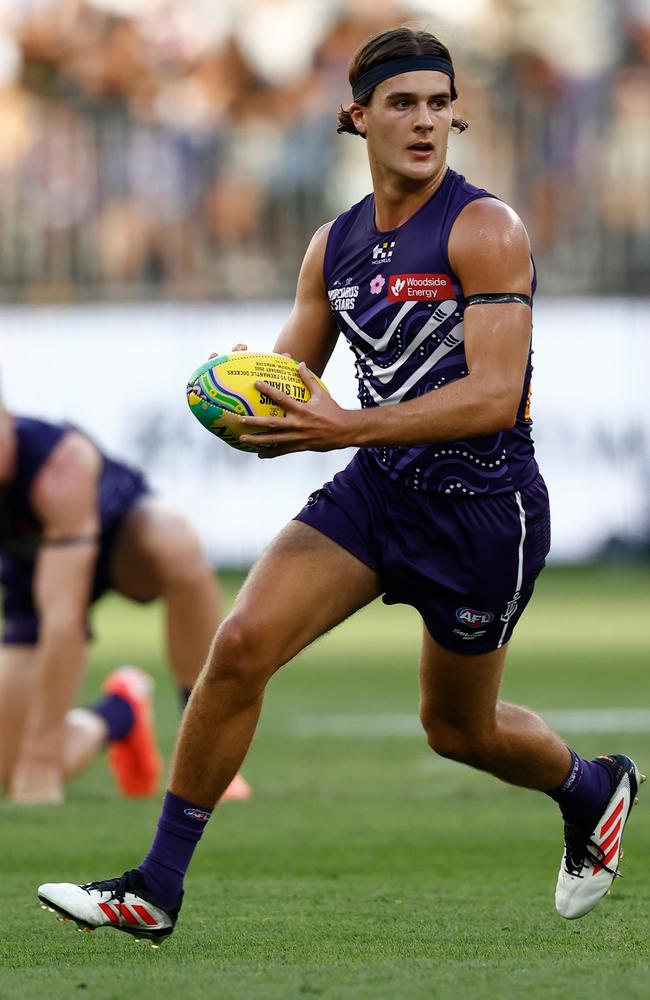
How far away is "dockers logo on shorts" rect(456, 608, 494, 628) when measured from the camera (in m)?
4.91

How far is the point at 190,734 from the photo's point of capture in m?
4.74

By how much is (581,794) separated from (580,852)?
185 mm

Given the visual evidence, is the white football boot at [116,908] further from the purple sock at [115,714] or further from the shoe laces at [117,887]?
the purple sock at [115,714]

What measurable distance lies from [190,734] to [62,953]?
2.20 feet

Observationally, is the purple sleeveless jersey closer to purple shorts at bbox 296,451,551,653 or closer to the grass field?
purple shorts at bbox 296,451,551,653

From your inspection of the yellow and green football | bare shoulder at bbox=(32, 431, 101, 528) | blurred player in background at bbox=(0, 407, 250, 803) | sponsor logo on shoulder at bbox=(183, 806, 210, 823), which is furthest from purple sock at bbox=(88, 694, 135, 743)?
the yellow and green football

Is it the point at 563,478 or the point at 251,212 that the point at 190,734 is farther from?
the point at 251,212

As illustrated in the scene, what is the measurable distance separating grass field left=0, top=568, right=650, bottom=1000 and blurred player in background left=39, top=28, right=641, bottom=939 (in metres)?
0.30

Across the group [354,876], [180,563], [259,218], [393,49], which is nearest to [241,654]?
[354,876]

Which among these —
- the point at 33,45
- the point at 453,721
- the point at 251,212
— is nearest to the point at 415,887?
the point at 453,721

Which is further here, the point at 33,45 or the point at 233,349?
the point at 33,45

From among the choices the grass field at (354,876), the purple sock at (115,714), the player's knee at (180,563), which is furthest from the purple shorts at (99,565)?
the grass field at (354,876)

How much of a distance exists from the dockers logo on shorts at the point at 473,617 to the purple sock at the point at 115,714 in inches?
152

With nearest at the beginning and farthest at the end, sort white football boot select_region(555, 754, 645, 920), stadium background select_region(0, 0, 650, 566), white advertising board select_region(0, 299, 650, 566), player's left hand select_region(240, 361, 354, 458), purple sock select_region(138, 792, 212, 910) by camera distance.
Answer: player's left hand select_region(240, 361, 354, 458), purple sock select_region(138, 792, 212, 910), white football boot select_region(555, 754, 645, 920), white advertising board select_region(0, 299, 650, 566), stadium background select_region(0, 0, 650, 566)
